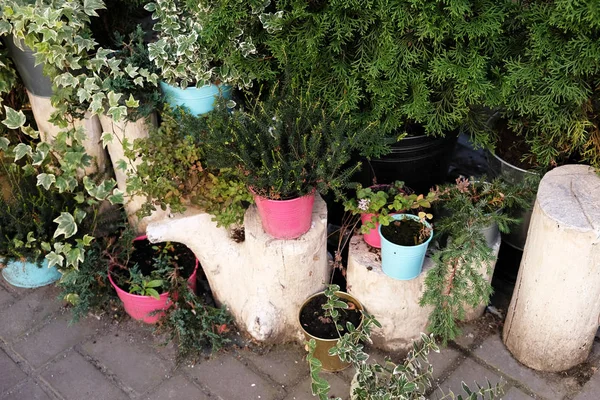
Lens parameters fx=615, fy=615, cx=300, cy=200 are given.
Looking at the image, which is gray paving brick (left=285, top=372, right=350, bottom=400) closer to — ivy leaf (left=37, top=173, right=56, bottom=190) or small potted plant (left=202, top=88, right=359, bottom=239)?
small potted plant (left=202, top=88, right=359, bottom=239)

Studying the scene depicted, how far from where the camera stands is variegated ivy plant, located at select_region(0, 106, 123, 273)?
3.21 metres

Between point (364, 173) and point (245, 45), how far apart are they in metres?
0.99

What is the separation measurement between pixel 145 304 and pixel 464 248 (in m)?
1.68

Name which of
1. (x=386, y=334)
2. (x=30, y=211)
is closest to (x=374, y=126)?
(x=386, y=334)

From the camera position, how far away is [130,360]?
323 centimetres

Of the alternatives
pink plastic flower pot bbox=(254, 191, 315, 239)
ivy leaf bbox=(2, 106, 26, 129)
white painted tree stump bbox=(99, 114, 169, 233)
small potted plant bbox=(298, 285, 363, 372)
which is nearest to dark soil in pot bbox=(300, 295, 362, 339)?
small potted plant bbox=(298, 285, 363, 372)

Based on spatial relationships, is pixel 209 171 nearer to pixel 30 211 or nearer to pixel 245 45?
pixel 245 45

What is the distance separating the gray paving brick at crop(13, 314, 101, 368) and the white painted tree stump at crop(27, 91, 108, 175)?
0.86 metres

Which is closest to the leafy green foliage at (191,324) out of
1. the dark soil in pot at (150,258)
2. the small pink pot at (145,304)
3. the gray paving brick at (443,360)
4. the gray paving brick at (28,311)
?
the small pink pot at (145,304)

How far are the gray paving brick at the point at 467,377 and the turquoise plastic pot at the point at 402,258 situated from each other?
0.57m

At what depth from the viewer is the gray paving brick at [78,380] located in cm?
305

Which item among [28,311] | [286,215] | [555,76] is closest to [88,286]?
[28,311]

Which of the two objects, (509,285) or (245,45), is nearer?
(245,45)

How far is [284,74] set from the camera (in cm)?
302
